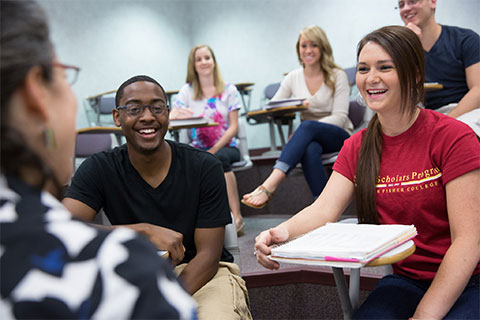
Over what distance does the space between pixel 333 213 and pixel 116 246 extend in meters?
0.91

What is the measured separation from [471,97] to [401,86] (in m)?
1.06

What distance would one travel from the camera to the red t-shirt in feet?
3.74

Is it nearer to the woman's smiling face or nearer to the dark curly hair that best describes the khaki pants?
the woman's smiling face

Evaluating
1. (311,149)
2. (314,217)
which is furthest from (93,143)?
(314,217)

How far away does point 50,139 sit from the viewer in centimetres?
48

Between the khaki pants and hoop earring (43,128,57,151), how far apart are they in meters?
0.93

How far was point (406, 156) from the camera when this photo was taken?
4.04 ft

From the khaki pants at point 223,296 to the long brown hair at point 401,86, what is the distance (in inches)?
18.4

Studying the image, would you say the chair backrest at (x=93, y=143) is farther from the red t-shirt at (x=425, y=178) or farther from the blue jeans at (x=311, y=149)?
the red t-shirt at (x=425, y=178)

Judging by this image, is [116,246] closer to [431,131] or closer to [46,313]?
[46,313]

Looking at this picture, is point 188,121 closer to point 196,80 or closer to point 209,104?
point 209,104

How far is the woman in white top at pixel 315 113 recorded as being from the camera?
2.48m

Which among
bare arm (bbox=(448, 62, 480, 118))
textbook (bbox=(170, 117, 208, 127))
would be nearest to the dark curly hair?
bare arm (bbox=(448, 62, 480, 118))

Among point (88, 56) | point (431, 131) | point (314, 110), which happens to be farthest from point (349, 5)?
point (431, 131)
